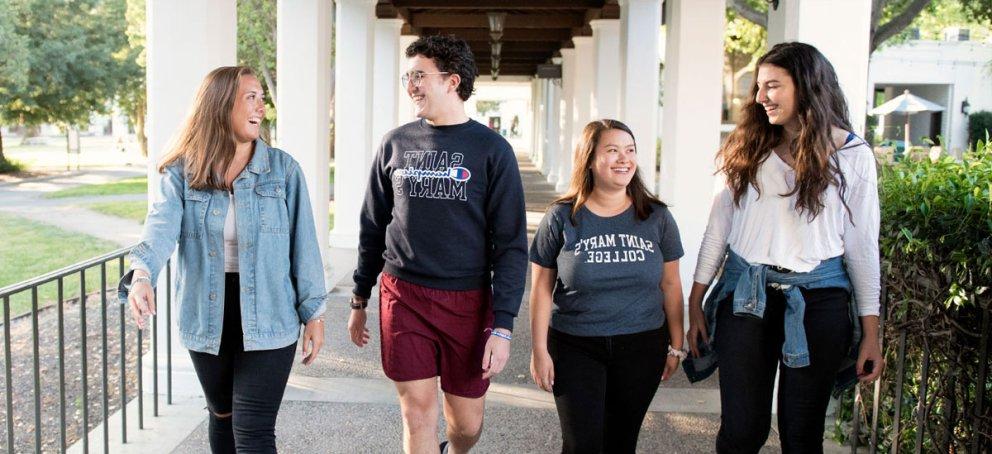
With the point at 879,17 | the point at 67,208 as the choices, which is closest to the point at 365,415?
the point at 879,17

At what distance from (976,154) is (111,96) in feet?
111

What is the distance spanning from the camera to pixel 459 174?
10.7 feet

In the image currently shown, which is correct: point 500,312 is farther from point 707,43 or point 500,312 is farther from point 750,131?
point 707,43

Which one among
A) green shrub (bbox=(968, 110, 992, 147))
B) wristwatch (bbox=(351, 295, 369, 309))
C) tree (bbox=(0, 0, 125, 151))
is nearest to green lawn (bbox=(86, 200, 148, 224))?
tree (bbox=(0, 0, 125, 151))

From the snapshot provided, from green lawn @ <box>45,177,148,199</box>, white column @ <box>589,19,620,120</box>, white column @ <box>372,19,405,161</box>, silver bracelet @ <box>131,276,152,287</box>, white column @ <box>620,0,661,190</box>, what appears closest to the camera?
silver bracelet @ <box>131,276,152,287</box>

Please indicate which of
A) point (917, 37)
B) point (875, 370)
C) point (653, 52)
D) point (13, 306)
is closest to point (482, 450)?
point (875, 370)

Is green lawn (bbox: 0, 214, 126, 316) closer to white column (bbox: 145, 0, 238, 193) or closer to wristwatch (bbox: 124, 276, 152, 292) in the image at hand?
white column (bbox: 145, 0, 238, 193)

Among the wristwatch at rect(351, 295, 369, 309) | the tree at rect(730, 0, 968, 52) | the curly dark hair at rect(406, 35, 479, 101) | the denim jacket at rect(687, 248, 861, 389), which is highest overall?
the tree at rect(730, 0, 968, 52)

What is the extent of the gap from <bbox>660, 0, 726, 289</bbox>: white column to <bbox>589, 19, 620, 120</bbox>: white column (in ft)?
20.4

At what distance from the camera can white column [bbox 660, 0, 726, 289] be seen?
823cm

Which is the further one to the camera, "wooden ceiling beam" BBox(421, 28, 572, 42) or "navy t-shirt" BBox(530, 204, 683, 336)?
"wooden ceiling beam" BBox(421, 28, 572, 42)

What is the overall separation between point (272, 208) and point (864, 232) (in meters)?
2.00

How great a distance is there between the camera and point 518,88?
54.7 metres

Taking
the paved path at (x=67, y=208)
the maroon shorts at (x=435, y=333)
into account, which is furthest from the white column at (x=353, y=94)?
the maroon shorts at (x=435, y=333)
